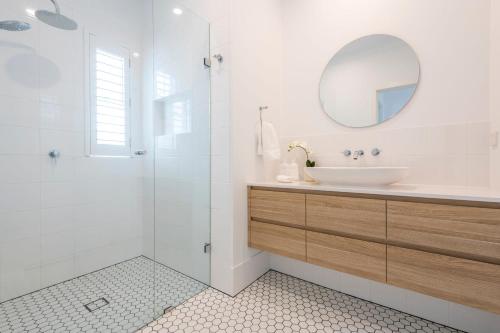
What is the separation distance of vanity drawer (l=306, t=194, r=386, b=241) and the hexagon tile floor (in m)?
0.54

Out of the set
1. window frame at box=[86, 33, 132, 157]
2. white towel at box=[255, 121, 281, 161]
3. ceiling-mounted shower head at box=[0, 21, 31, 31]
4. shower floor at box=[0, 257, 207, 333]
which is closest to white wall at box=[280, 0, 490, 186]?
white towel at box=[255, 121, 281, 161]

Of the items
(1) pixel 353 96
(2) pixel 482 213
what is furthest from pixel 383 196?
(1) pixel 353 96

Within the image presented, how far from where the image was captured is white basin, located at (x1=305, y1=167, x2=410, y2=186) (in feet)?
4.23

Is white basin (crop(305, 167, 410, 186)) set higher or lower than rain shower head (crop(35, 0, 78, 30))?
lower

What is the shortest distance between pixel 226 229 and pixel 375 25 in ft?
6.01

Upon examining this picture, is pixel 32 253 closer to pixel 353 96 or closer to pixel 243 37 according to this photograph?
pixel 243 37

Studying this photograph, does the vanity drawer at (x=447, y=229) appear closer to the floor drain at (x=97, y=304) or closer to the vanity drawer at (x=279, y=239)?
the vanity drawer at (x=279, y=239)

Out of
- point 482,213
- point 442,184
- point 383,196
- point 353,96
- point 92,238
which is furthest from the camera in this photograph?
point 92,238

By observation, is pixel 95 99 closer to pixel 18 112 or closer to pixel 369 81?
pixel 18 112

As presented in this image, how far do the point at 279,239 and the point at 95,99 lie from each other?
6.39ft

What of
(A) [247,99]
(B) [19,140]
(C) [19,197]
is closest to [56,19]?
(B) [19,140]

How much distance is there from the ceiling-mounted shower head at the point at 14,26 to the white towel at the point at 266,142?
1750mm

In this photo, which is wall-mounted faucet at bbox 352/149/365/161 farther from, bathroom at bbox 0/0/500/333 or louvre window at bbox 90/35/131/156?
louvre window at bbox 90/35/131/156

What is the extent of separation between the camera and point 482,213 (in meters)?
1.00
